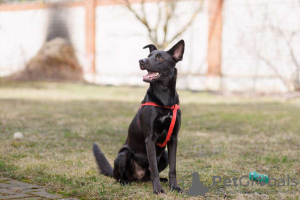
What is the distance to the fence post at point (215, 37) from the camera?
60.8 feet

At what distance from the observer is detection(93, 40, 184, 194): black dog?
377 centimetres

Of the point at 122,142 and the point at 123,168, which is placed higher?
the point at 123,168

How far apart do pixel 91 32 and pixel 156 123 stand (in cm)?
1949

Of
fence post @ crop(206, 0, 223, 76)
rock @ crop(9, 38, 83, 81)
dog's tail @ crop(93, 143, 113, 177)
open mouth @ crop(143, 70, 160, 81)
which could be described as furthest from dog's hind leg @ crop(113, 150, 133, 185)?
rock @ crop(9, 38, 83, 81)

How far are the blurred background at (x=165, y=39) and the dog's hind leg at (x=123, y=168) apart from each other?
46.7ft

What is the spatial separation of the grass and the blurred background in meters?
5.97

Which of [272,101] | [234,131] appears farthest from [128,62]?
[234,131]

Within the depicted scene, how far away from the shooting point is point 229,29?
18406 millimetres

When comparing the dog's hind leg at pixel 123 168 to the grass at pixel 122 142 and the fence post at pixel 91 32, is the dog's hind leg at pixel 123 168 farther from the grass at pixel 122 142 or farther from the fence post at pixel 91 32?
the fence post at pixel 91 32

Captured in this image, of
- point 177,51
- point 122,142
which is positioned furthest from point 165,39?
point 177,51

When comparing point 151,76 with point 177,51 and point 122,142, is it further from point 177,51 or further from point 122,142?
point 122,142

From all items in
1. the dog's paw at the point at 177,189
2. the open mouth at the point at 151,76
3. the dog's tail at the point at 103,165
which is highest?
the open mouth at the point at 151,76

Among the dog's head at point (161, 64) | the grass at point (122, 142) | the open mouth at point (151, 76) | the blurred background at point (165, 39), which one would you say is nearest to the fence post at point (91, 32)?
the blurred background at point (165, 39)

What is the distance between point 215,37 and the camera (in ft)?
61.1
